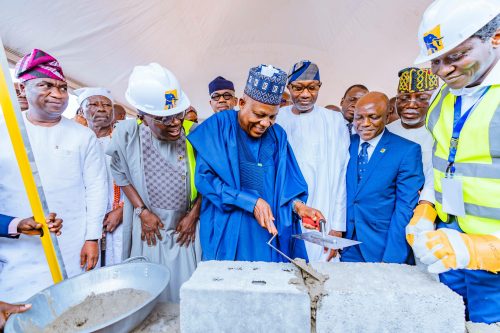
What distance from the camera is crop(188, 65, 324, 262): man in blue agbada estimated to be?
1.48 metres

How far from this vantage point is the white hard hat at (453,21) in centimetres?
94

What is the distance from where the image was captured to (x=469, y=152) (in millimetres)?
1021

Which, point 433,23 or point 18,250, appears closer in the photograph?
point 433,23

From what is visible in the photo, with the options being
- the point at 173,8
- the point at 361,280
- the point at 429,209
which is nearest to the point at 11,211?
the point at 361,280

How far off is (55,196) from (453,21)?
1.99m

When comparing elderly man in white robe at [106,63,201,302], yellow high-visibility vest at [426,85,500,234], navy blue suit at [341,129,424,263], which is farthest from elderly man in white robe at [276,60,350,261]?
yellow high-visibility vest at [426,85,500,234]

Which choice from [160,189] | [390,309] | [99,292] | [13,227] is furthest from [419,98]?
[13,227]

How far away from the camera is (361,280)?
883 mm

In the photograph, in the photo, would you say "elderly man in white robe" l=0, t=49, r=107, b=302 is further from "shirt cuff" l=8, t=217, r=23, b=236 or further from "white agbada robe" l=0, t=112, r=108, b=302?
"shirt cuff" l=8, t=217, r=23, b=236

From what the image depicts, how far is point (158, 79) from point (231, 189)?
745 mm

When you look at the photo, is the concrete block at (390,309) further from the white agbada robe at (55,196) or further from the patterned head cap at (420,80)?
the patterned head cap at (420,80)

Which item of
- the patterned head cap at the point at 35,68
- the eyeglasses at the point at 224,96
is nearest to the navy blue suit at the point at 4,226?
the patterned head cap at the point at 35,68

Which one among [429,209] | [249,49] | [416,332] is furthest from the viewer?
[249,49]

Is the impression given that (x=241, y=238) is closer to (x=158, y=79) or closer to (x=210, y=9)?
(x=158, y=79)
